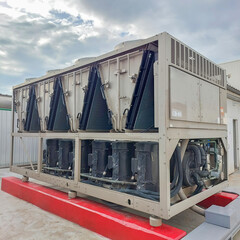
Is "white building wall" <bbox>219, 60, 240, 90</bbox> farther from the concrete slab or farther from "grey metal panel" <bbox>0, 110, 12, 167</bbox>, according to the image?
"grey metal panel" <bbox>0, 110, 12, 167</bbox>

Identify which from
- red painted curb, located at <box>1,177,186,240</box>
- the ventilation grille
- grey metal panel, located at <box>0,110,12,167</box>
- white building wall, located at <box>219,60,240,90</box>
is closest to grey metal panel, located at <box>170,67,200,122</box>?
the ventilation grille

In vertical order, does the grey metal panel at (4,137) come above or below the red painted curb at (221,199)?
above

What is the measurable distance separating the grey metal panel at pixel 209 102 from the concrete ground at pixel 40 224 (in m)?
1.64

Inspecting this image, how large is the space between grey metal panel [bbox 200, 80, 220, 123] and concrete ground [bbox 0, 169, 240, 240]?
5.37 feet

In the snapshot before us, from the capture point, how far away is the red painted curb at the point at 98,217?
235cm

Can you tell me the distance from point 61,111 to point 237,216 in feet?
11.1

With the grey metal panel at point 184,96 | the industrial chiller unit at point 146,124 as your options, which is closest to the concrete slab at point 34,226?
the industrial chiller unit at point 146,124

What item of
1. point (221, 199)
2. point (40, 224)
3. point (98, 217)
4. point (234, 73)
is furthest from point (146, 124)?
point (234, 73)

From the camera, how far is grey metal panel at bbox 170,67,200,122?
8.31 feet

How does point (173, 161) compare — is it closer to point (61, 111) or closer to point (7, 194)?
point (61, 111)

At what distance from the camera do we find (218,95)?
11.9 feet

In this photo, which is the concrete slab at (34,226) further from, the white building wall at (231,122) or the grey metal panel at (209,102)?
the white building wall at (231,122)

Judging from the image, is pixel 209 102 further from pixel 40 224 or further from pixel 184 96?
pixel 40 224

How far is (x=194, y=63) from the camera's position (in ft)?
9.98
